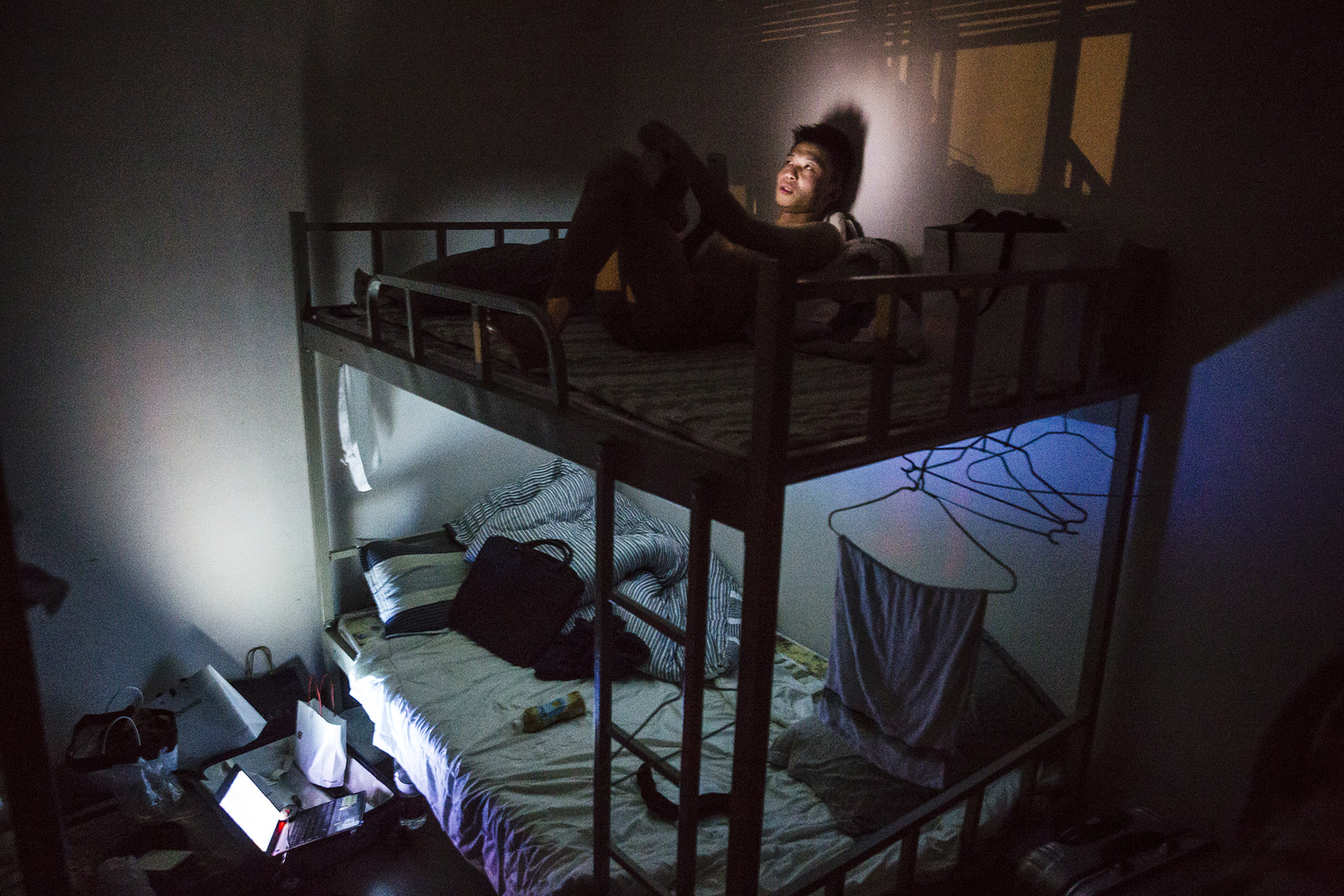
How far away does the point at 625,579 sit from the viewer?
3150mm

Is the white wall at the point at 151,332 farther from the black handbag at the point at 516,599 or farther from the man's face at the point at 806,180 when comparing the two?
the man's face at the point at 806,180

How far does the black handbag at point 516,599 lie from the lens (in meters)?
2.96

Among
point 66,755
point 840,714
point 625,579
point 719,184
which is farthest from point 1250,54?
point 66,755

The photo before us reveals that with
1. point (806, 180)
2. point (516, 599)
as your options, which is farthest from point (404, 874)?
point (806, 180)

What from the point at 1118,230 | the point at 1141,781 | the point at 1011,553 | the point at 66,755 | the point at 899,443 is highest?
the point at 1118,230

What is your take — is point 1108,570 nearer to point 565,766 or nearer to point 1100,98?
point 1100,98

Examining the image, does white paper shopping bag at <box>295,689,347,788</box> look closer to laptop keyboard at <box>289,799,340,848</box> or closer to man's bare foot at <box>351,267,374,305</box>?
laptop keyboard at <box>289,799,340,848</box>

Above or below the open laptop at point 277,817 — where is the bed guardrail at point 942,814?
above

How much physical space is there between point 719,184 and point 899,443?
2.63 feet

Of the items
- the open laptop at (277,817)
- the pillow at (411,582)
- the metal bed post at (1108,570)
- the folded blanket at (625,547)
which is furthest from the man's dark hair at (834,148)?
the open laptop at (277,817)

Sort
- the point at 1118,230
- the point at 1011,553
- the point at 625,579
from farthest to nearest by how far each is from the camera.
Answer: the point at 625,579
the point at 1011,553
the point at 1118,230

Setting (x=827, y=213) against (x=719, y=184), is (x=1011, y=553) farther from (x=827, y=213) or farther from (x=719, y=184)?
(x=719, y=184)

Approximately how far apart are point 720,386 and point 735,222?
1.40 ft

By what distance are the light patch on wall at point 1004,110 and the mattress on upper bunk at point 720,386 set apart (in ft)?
2.01
